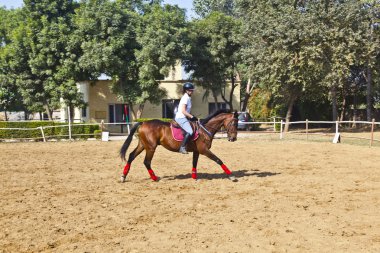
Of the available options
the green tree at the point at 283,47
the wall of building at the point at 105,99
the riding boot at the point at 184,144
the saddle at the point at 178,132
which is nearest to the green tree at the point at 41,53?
the wall of building at the point at 105,99

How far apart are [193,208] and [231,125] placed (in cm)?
363

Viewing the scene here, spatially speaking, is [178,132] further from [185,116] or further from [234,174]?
[234,174]

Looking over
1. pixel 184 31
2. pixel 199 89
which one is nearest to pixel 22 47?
pixel 184 31

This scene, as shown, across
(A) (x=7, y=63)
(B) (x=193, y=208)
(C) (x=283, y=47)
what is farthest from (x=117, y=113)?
(B) (x=193, y=208)

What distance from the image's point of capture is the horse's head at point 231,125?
10930 mm

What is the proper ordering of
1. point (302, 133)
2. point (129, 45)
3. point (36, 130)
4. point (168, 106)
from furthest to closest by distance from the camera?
1. point (168, 106)
2. point (129, 45)
3. point (302, 133)
4. point (36, 130)

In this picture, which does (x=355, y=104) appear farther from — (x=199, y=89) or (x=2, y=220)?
(x=2, y=220)

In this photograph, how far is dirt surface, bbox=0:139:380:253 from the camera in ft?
19.2

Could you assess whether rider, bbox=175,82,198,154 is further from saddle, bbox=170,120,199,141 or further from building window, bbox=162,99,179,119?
building window, bbox=162,99,179,119

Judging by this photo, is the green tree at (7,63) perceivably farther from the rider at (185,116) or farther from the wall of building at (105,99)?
the rider at (185,116)

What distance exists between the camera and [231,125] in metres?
11.0

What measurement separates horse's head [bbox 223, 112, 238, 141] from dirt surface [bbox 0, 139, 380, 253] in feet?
3.96

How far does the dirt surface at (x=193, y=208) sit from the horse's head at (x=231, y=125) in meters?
1.21

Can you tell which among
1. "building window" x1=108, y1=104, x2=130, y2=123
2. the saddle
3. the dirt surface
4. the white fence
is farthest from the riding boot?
"building window" x1=108, y1=104, x2=130, y2=123
